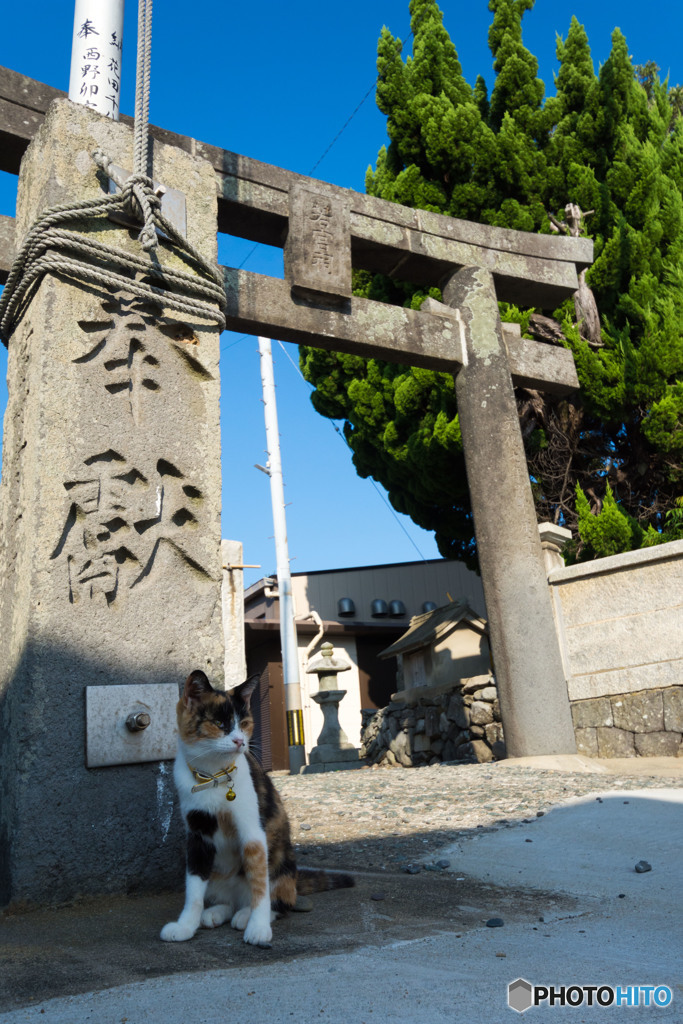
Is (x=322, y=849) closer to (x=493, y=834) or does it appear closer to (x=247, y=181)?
(x=493, y=834)

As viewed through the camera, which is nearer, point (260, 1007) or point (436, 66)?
point (260, 1007)

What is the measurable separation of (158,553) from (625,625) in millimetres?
4395

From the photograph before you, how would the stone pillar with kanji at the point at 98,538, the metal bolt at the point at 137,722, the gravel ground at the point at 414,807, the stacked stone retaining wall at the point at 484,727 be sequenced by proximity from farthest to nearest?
the stacked stone retaining wall at the point at 484,727 < the gravel ground at the point at 414,807 < the metal bolt at the point at 137,722 < the stone pillar with kanji at the point at 98,538

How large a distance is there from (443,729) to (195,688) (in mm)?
7402

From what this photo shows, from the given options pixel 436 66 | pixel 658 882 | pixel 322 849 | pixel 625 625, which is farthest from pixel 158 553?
pixel 436 66

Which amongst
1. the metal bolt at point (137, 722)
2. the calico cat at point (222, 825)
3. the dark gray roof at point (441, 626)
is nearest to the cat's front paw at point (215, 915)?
the calico cat at point (222, 825)

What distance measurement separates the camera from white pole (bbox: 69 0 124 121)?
143 inches

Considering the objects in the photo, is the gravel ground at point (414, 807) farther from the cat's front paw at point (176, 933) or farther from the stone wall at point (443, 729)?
the stone wall at point (443, 729)

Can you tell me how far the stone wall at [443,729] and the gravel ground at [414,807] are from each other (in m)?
2.30

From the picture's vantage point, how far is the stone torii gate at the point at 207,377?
281 centimetres

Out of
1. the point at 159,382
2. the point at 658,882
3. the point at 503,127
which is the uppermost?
the point at 503,127

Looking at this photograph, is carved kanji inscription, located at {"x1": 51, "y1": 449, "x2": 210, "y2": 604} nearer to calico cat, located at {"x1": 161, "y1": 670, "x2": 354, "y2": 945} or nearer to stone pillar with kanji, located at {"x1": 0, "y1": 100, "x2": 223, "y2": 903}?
stone pillar with kanji, located at {"x1": 0, "y1": 100, "x2": 223, "y2": 903}

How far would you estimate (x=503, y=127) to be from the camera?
32.0 feet

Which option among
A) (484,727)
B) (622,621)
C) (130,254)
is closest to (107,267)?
(130,254)
